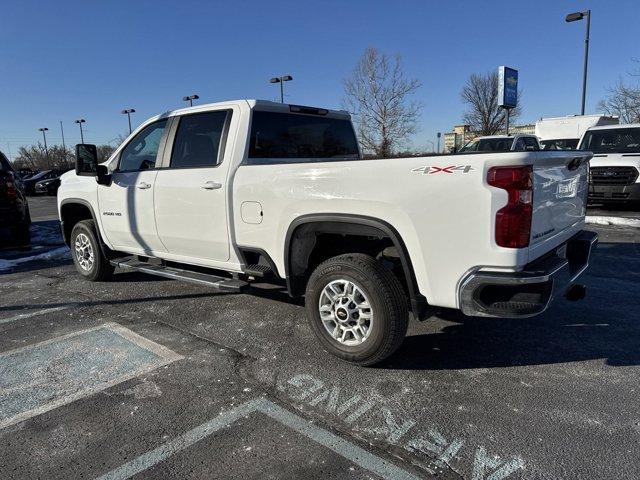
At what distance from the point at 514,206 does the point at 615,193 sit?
1065 centimetres

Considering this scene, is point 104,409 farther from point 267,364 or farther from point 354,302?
point 354,302

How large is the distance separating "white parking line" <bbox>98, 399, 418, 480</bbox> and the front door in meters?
2.66

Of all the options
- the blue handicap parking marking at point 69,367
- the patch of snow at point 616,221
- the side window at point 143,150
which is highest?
the side window at point 143,150

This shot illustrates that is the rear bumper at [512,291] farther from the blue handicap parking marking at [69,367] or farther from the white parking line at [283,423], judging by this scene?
the blue handicap parking marking at [69,367]

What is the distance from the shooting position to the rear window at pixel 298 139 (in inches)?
177

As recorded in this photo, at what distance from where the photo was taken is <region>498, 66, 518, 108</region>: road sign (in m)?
29.3

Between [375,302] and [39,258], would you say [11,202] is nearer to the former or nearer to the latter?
[39,258]

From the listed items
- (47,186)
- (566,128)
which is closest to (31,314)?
(566,128)

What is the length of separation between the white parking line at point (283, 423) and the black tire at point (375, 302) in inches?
29.7

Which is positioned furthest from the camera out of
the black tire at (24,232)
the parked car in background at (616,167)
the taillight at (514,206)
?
the parked car in background at (616,167)

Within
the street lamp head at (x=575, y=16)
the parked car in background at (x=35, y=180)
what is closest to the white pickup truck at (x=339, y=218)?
the street lamp head at (x=575, y=16)

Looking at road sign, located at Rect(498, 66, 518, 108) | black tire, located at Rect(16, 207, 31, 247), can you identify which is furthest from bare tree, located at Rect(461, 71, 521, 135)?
black tire, located at Rect(16, 207, 31, 247)

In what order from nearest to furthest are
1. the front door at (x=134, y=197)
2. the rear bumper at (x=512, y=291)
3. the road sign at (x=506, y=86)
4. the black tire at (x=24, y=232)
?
the rear bumper at (x=512, y=291), the front door at (x=134, y=197), the black tire at (x=24, y=232), the road sign at (x=506, y=86)

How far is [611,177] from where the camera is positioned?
453 inches
